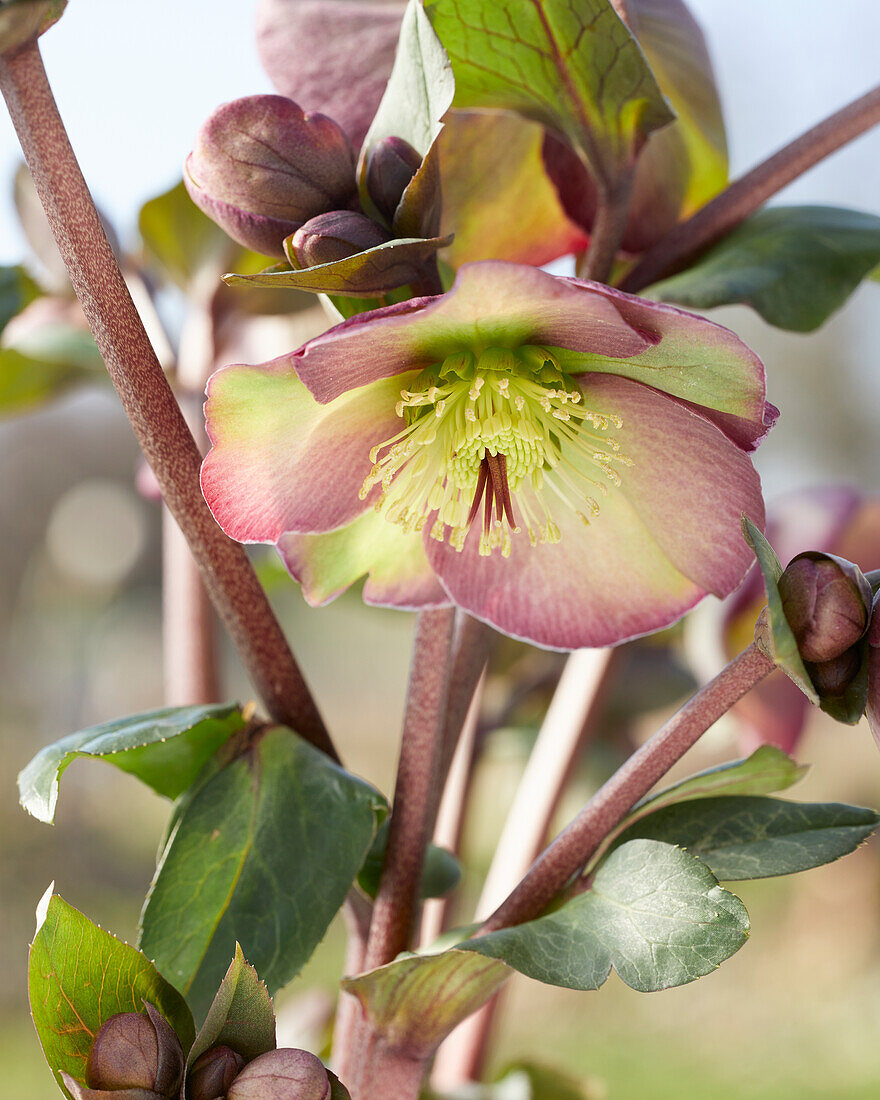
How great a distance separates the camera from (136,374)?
9.3 inches

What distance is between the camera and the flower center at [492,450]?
0.27 m

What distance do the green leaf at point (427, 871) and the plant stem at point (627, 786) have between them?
0.04 meters

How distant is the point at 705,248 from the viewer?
341mm

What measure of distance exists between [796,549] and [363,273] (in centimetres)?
26

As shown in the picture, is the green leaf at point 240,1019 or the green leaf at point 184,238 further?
the green leaf at point 184,238

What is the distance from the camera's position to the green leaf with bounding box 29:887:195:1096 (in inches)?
8.1

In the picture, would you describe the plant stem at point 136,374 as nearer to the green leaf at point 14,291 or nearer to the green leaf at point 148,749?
the green leaf at point 148,749

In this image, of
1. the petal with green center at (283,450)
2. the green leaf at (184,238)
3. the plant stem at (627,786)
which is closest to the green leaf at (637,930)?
the plant stem at (627,786)

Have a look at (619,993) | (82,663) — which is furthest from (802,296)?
(82,663)

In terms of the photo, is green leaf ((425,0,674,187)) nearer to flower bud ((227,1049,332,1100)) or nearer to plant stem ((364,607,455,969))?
plant stem ((364,607,455,969))

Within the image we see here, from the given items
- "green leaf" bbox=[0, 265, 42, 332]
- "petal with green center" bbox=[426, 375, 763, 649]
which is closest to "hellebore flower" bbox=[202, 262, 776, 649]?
"petal with green center" bbox=[426, 375, 763, 649]

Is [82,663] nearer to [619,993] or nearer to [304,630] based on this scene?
[304,630]

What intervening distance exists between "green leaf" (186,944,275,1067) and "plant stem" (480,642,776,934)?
0.23ft

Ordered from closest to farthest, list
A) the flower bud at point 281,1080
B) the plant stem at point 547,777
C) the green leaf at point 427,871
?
the flower bud at point 281,1080 → the green leaf at point 427,871 → the plant stem at point 547,777
